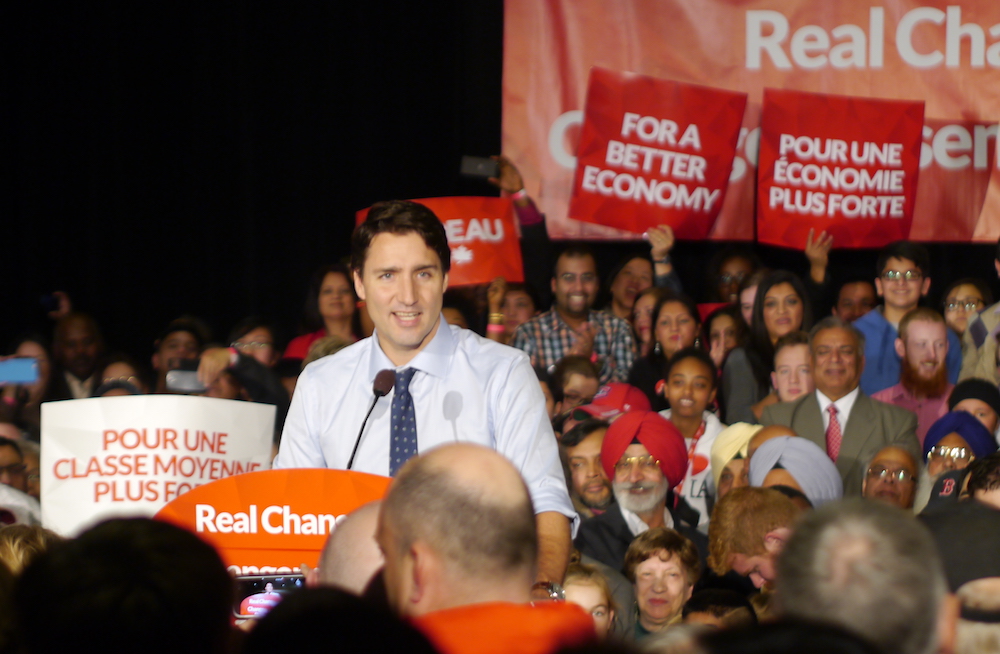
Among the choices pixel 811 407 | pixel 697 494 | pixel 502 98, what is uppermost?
pixel 502 98

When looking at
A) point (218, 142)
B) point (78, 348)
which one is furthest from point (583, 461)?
point (218, 142)

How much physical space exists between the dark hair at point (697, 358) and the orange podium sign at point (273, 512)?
3.20m

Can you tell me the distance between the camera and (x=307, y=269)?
305 inches

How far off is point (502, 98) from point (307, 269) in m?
1.60

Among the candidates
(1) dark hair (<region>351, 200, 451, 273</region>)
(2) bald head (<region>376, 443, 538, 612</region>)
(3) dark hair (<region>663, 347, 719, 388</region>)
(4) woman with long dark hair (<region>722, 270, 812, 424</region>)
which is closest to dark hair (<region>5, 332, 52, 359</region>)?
(3) dark hair (<region>663, 347, 719, 388</region>)

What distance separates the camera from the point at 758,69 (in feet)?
23.6

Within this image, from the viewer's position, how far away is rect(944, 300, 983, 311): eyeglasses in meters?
5.80

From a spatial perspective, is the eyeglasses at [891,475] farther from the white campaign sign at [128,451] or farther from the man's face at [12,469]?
the man's face at [12,469]

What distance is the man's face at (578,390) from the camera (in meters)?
5.34

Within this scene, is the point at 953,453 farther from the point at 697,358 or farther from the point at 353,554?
the point at 353,554

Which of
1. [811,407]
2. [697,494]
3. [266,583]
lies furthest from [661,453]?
[266,583]

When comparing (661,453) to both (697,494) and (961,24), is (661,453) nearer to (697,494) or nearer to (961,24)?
(697,494)

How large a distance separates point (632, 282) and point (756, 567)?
9.45ft

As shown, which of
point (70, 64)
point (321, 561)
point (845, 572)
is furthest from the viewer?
point (70, 64)
